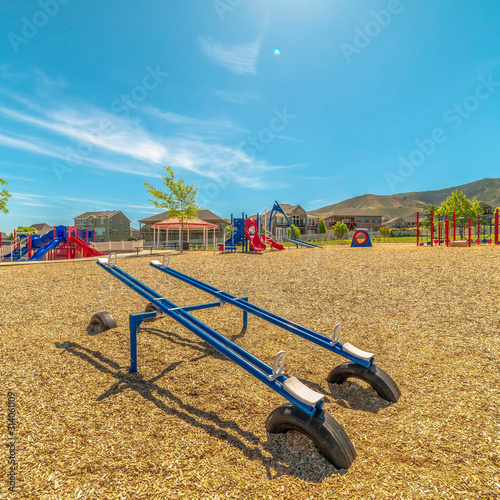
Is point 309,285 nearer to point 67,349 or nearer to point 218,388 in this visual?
point 218,388

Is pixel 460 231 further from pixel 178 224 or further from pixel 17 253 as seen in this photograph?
pixel 17 253

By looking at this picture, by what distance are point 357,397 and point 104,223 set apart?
7271cm

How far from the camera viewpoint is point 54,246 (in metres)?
20.7

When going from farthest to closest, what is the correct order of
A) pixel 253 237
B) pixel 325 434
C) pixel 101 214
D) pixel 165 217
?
pixel 101 214, pixel 165 217, pixel 253 237, pixel 325 434

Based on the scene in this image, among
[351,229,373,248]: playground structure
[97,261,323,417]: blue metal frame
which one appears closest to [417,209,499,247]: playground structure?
[351,229,373,248]: playground structure

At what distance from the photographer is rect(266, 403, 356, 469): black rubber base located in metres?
2.14

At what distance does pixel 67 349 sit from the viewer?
14.0ft

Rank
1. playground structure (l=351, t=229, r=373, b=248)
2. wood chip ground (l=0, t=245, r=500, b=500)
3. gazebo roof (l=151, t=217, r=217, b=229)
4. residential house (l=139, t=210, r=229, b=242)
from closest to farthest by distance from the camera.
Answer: wood chip ground (l=0, t=245, r=500, b=500) → playground structure (l=351, t=229, r=373, b=248) → gazebo roof (l=151, t=217, r=217, b=229) → residential house (l=139, t=210, r=229, b=242)

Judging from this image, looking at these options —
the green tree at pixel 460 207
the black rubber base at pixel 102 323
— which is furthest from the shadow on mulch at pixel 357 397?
the green tree at pixel 460 207

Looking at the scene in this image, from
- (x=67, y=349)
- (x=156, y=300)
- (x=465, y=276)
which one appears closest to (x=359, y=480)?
(x=156, y=300)

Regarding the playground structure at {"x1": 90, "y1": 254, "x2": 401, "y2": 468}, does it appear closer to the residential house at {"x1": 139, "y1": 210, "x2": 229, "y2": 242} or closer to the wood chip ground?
the wood chip ground

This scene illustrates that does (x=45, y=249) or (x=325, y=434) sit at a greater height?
(x=45, y=249)

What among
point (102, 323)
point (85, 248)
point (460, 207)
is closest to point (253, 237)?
point (85, 248)

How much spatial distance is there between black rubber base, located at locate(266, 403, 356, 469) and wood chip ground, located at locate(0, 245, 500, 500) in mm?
101
